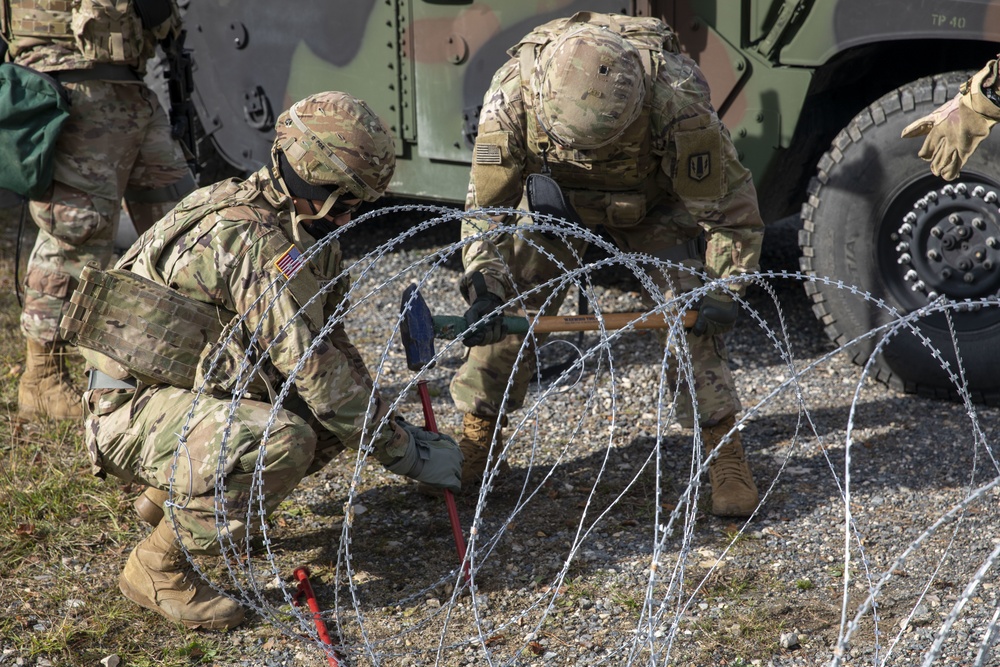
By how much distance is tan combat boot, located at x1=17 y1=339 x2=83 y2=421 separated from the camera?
4148 mm

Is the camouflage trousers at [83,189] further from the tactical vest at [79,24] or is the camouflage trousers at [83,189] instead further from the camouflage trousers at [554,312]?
the camouflage trousers at [554,312]

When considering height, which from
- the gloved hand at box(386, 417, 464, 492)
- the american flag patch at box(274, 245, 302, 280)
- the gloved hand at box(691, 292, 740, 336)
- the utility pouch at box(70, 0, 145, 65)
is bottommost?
the gloved hand at box(386, 417, 464, 492)

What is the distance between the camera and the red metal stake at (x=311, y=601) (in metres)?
2.88

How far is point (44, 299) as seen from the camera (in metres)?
4.09

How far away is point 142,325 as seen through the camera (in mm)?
2947

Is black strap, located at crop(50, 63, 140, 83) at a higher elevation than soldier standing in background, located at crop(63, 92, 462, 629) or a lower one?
higher

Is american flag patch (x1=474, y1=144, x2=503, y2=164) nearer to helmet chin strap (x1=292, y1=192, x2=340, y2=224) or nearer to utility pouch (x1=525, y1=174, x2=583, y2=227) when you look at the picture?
utility pouch (x1=525, y1=174, x2=583, y2=227)

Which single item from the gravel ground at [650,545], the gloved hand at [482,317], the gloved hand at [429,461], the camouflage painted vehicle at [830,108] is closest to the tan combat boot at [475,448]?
the gravel ground at [650,545]

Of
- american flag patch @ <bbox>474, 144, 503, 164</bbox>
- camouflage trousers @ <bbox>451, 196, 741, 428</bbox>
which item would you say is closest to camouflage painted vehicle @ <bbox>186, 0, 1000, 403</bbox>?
camouflage trousers @ <bbox>451, 196, 741, 428</bbox>

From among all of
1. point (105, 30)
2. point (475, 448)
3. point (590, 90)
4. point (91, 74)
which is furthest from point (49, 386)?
point (590, 90)

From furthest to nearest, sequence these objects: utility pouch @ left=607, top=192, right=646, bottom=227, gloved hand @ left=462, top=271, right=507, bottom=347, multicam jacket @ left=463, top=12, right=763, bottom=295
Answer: utility pouch @ left=607, top=192, right=646, bottom=227 < multicam jacket @ left=463, top=12, right=763, bottom=295 < gloved hand @ left=462, top=271, right=507, bottom=347

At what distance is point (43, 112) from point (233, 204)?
1.37m

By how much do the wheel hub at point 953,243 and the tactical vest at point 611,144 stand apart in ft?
3.67

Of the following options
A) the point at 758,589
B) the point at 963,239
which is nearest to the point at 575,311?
the point at 963,239
